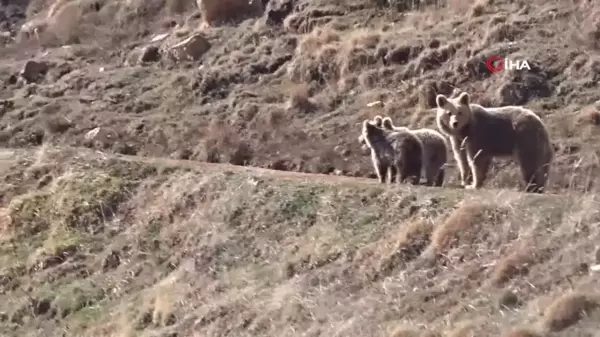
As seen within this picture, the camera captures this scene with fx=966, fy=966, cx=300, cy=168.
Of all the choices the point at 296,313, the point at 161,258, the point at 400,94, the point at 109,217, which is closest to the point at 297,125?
the point at 400,94

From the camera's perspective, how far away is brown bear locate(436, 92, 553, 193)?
1123cm

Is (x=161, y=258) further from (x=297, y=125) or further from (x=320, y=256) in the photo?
(x=297, y=125)

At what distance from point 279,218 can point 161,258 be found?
1.88 metres

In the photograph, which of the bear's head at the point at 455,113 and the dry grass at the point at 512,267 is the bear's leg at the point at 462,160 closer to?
the bear's head at the point at 455,113

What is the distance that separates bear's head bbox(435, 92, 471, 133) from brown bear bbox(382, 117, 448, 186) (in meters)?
0.49

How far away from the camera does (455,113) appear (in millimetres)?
11516

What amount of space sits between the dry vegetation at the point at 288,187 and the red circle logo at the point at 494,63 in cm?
17

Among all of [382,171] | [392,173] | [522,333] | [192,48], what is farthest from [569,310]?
[192,48]

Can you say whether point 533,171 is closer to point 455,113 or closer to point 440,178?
point 455,113

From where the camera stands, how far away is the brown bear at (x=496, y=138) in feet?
36.9

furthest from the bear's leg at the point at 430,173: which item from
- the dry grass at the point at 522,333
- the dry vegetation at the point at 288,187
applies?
the dry grass at the point at 522,333

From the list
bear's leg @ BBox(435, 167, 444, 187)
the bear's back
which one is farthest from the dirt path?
the bear's back

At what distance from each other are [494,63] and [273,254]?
7324 millimetres

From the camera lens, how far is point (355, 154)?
15859mm
